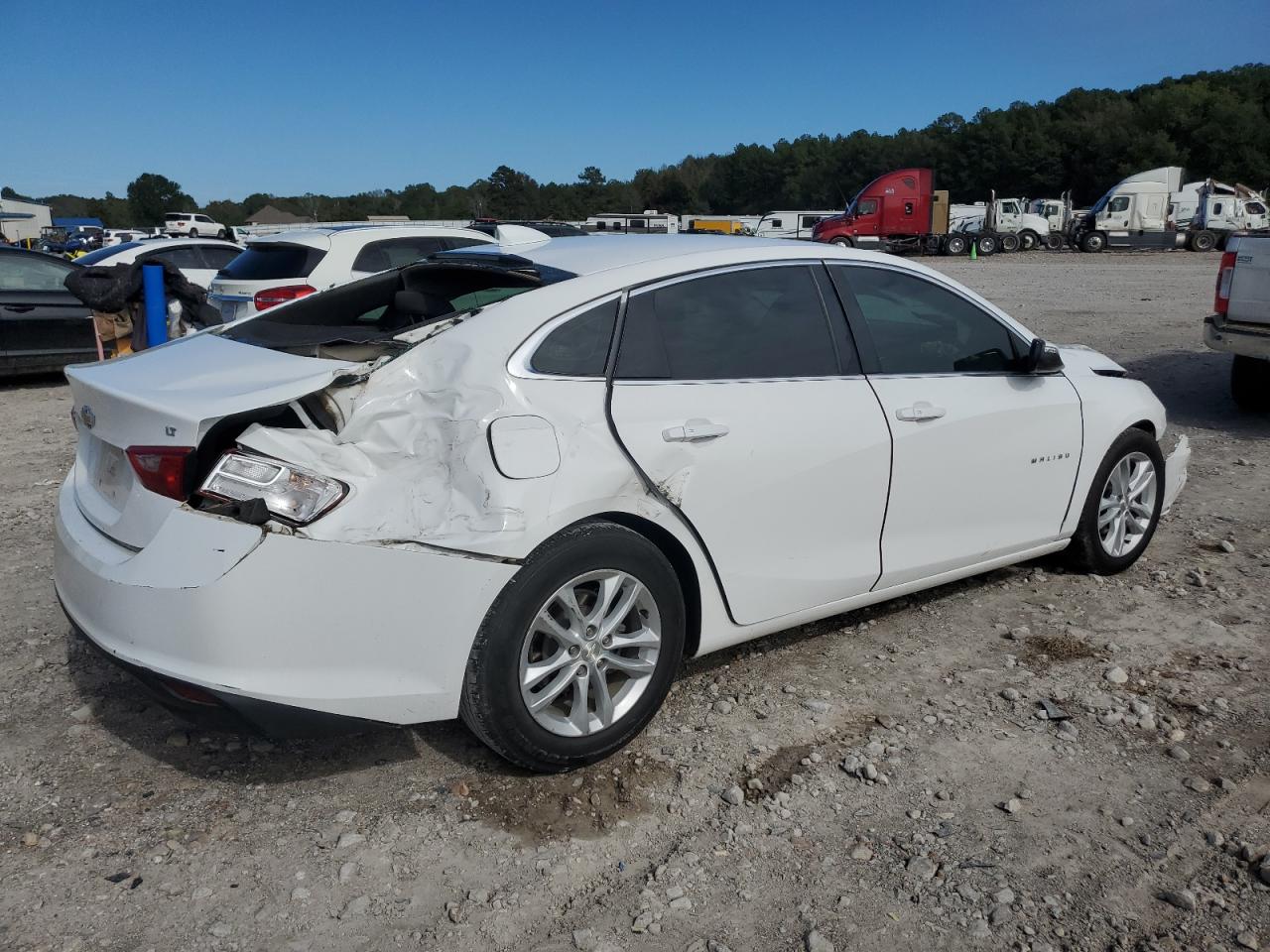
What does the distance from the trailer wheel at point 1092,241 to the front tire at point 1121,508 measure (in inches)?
1652

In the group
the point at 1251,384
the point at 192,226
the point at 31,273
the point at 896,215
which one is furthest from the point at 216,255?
the point at 192,226

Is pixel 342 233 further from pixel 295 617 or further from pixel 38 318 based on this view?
pixel 295 617

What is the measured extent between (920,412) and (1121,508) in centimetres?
170

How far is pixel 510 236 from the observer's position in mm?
4699

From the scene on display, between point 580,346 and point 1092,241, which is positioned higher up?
point 1092,241

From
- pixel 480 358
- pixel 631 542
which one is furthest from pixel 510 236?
pixel 631 542

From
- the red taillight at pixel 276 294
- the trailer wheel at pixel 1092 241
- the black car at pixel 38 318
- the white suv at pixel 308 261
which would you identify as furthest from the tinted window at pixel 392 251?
the trailer wheel at pixel 1092 241

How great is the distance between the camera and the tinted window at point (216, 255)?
15570 mm

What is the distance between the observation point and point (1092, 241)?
4272 cm

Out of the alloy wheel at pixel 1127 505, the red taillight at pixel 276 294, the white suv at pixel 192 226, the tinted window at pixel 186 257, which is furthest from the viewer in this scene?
the white suv at pixel 192 226

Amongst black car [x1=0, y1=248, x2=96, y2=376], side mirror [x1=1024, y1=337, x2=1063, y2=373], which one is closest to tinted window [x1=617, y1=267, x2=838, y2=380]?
side mirror [x1=1024, y1=337, x2=1063, y2=373]

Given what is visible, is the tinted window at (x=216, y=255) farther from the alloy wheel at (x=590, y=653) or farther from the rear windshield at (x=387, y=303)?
the alloy wheel at (x=590, y=653)

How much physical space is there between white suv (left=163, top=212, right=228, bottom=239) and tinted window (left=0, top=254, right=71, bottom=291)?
43755 millimetres

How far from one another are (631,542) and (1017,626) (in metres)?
2.16
